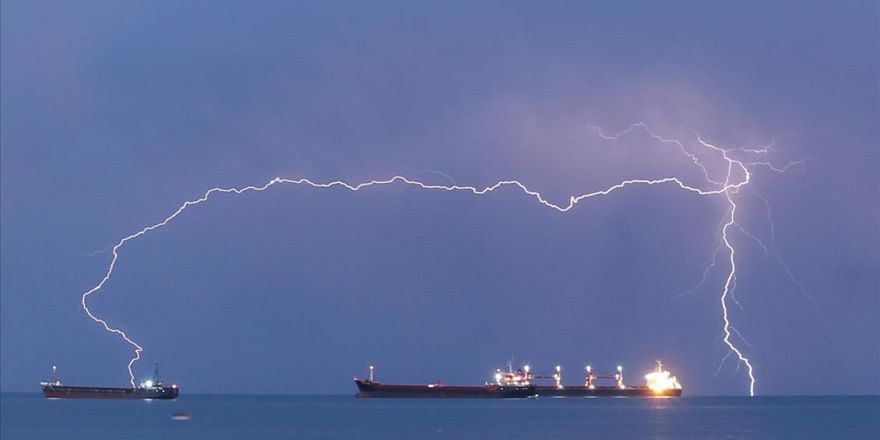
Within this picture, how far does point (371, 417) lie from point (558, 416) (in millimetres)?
13726

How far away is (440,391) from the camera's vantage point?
13425cm

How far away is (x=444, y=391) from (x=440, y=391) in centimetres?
121

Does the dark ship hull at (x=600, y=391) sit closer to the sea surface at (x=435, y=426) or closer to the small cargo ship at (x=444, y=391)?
the small cargo ship at (x=444, y=391)

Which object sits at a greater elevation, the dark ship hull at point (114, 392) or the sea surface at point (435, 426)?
→ the dark ship hull at point (114, 392)

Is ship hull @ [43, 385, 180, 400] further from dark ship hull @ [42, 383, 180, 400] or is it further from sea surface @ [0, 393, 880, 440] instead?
sea surface @ [0, 393, 880, 440]

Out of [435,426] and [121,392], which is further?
[121,392]

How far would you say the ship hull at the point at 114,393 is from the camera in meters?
126

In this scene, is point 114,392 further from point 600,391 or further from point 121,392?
Result: point 600,391

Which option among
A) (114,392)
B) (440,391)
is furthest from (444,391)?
(114,392)

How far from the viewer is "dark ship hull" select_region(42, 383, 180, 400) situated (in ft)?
415

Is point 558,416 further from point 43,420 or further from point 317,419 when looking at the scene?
point 43,420

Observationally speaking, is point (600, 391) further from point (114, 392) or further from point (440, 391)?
point (114, 392)

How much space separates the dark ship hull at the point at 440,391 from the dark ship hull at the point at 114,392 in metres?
19.4

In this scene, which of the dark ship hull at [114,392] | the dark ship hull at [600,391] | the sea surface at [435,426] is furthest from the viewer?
the dark ship hull at [600,391]
